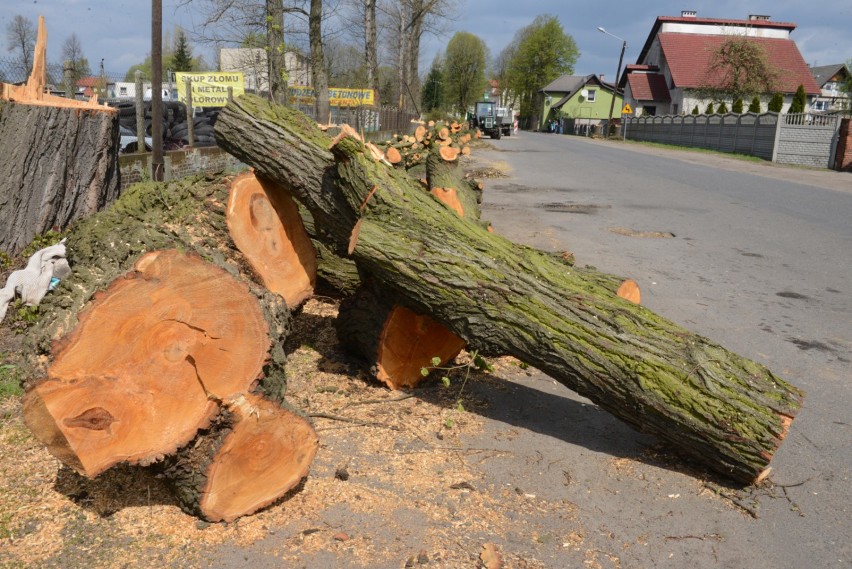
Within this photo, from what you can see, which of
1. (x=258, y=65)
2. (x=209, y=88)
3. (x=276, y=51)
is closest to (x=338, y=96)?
(x=258, y=65)

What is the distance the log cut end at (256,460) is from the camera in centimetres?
295

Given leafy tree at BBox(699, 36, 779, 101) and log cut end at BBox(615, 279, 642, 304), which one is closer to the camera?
log cut end at BBox(615, 279, 642, 304)

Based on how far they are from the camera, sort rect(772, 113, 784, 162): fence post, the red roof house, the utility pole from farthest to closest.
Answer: the red roof house, rect(772, 113, 784, 162): fence post, the utility pole

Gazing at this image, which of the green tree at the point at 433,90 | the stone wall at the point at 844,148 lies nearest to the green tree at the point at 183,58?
the green tree at the point at 433,90

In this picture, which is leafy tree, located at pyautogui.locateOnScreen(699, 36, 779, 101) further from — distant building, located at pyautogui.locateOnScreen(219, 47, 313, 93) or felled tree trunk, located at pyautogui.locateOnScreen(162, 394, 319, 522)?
felled tree trunk, located at pyautogui.locateOnScreen(162, 394, 319, 522)

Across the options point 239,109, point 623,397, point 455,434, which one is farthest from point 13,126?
point 623,397

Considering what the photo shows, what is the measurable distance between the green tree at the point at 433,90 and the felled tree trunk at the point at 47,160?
6598cm

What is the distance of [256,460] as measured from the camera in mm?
3035

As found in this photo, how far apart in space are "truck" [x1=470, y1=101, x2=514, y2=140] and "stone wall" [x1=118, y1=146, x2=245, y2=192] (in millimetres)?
40650

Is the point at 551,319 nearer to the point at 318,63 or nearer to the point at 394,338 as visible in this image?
the point at 394,338

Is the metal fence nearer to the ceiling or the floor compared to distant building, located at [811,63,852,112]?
nearer to the floor

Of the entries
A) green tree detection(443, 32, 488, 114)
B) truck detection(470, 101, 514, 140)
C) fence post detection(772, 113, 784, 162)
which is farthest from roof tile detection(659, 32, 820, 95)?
fence post detection(772, 113, 784, 162)

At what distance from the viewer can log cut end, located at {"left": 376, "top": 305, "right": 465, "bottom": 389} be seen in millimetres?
4305

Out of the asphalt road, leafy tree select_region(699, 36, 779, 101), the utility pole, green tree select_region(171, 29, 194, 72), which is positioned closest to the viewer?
the asphalt road
